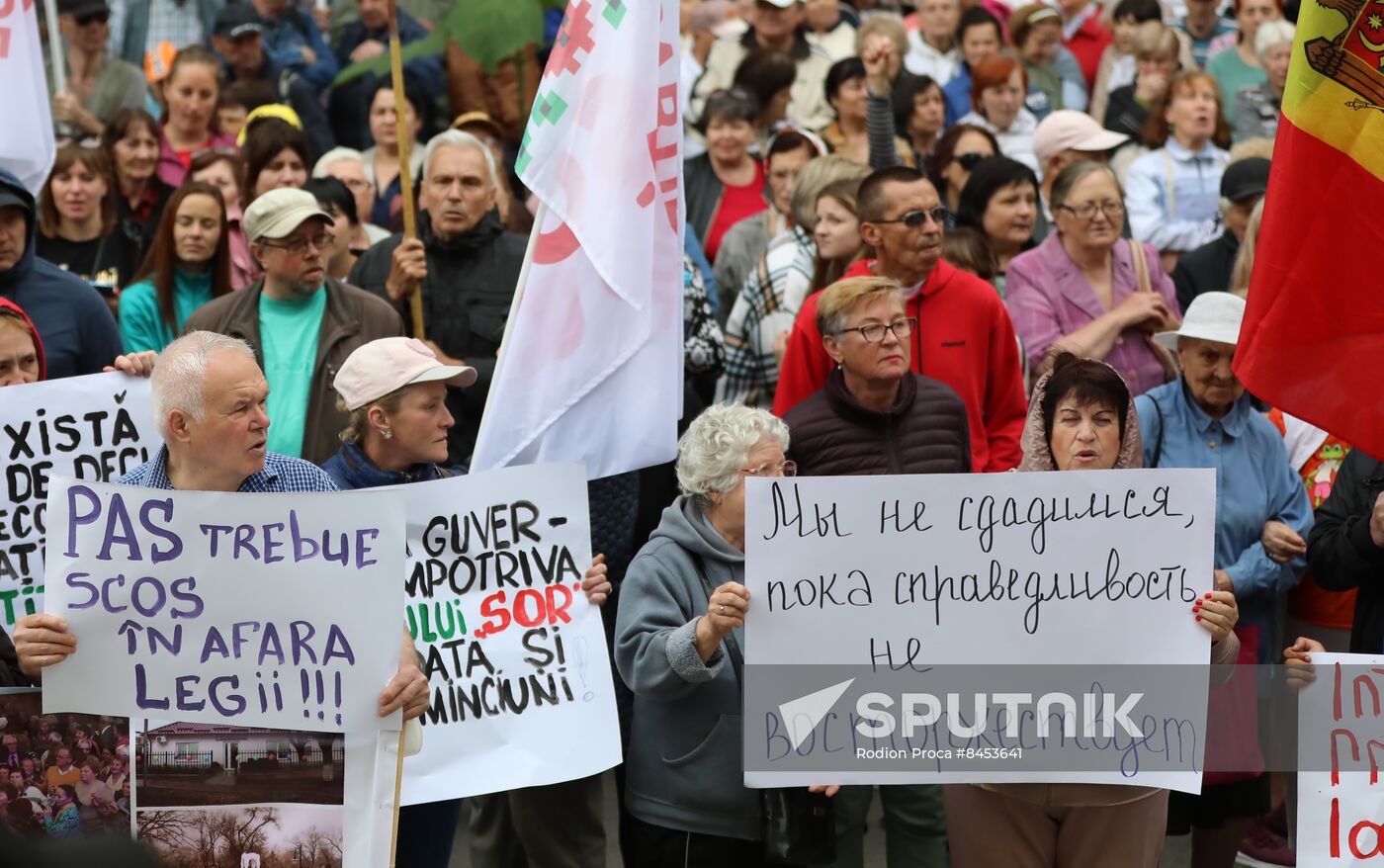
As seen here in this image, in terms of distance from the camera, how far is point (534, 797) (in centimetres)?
578

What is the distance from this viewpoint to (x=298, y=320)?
21.6ft

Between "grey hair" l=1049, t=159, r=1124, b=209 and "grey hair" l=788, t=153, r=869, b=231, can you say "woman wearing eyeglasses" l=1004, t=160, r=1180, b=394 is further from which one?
"grey hair" l=788, t=153, r=869, b=231

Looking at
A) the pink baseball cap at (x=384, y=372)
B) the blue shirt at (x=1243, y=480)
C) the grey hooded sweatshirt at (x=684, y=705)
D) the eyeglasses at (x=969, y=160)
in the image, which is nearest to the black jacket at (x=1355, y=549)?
the blue shirt at (x=1243, y=480)

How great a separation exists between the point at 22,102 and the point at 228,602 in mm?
3161

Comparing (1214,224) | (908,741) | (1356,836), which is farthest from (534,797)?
(1214,224)

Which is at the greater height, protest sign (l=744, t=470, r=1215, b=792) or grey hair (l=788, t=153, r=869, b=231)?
grey hair (l=788, t=153, r=869, b=231)

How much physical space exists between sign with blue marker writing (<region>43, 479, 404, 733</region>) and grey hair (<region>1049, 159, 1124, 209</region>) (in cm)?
403

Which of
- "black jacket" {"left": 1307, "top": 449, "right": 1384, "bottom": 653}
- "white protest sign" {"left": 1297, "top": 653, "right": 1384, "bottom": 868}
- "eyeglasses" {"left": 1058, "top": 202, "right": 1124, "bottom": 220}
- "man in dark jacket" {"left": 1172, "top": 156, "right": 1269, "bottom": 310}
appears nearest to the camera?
"white protest sign" {"left": 1297, "top": 653, "right": 1384, "bottom": 868}

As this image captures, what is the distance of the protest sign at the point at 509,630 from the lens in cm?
516

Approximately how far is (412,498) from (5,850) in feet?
10.2

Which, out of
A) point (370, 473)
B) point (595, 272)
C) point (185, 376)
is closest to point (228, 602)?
point (185, 376)

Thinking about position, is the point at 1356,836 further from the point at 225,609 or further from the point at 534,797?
the point at 225,609

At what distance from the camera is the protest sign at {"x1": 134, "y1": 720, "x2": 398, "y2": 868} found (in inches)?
169

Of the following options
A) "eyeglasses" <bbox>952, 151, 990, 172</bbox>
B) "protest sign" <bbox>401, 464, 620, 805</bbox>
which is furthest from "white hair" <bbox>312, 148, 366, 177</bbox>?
"protest sign" <bbox>401, 464, 620, 805</bbox>
